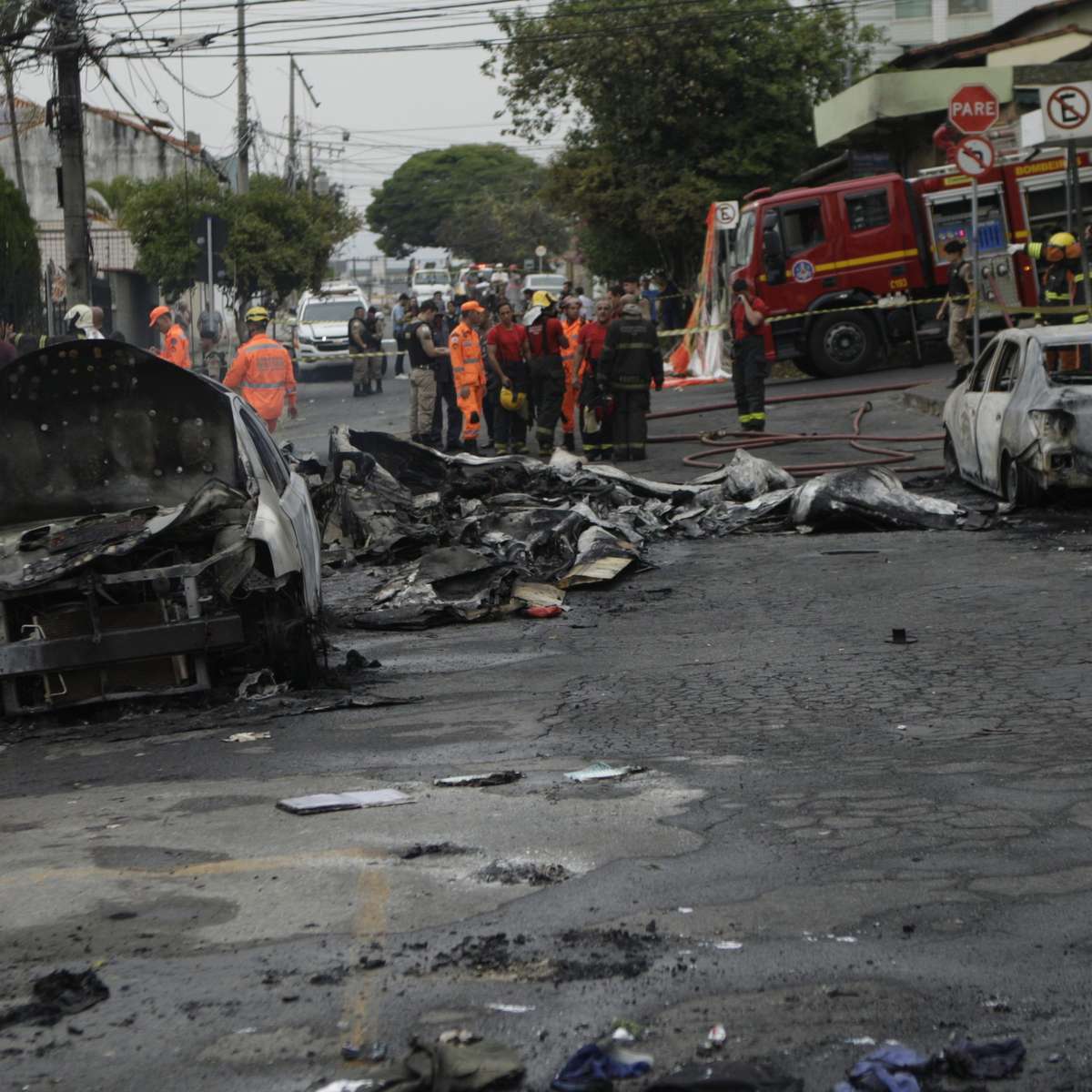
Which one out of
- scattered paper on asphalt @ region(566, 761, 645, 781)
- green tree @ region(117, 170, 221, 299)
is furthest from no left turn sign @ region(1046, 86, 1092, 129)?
green tree @ region(117, 170, 221, 299)

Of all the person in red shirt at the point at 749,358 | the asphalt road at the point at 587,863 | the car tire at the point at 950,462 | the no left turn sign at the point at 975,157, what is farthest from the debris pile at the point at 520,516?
the no left turn sign at the point at 975,157

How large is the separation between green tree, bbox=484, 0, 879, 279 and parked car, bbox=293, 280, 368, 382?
270 inches

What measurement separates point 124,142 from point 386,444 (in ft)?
180

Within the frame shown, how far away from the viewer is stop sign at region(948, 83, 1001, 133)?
1938cm

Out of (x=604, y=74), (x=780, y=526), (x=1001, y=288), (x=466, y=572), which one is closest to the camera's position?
(x=466, y=572)

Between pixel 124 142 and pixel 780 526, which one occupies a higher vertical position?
pixel 124 142

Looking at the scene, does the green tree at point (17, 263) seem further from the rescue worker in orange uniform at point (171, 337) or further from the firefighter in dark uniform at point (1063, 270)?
the firefighter in dark uniform at point (1063, 270)

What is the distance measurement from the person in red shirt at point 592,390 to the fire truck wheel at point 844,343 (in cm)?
826

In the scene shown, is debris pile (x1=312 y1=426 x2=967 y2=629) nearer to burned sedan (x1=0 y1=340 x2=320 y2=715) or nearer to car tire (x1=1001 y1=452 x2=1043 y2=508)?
car tire (x1=1001 y1=452 x2=1043 y2=508)

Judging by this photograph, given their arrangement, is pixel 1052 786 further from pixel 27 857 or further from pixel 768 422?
pixel 768 422

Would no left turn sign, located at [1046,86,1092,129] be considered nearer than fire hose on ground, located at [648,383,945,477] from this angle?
No

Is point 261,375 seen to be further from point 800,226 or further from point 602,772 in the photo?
point 800,226

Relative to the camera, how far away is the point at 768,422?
2317cm

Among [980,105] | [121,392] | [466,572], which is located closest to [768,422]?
[980,105]
